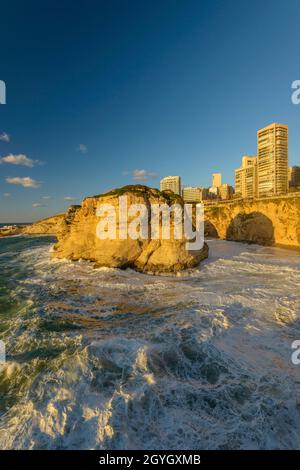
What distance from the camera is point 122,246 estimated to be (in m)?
19.5

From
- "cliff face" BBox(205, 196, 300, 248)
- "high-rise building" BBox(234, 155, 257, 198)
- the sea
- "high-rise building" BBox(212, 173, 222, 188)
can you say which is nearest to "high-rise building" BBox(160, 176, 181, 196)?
"high-rise building" BBox(234, 155, 257, 198)

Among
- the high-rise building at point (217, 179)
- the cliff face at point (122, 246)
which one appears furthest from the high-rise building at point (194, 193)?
the cliff face at point (122, 246)

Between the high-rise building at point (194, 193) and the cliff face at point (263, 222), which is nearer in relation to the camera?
the cliff face at point (263, 222)

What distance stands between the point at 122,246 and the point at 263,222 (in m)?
29.5

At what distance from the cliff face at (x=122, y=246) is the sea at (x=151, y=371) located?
19.8ft

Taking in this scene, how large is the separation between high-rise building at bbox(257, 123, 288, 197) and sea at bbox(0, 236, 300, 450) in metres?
85.1

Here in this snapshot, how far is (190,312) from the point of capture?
33.0ft

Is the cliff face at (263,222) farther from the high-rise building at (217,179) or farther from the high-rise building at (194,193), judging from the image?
the high-rise building at (217,179)

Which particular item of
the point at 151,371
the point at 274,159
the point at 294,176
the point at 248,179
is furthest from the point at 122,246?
the point at 294,176

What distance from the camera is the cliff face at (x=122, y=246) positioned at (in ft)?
61.3

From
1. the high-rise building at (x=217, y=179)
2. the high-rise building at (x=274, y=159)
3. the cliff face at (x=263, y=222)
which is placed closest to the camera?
the cliff face at (x=263, y=222)

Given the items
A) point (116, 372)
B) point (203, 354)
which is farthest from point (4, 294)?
point (203, 354)

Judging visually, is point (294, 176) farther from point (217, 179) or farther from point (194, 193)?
point (217, 179)

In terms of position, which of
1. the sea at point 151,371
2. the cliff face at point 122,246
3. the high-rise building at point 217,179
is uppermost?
the high-rise building at point 217,179
